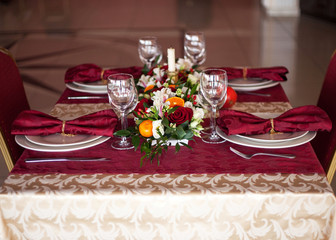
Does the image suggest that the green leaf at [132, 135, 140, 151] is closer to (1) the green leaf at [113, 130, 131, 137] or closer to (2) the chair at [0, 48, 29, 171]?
(1) the green leaf at [113, 130, 131, 137]

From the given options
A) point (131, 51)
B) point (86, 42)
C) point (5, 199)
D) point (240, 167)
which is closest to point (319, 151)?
point (240, 167)

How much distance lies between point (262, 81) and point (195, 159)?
828 millimetres

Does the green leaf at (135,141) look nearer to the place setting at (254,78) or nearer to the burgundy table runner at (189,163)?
the burgundy table runner at (189,163)

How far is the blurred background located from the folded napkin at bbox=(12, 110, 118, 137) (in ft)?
5.41

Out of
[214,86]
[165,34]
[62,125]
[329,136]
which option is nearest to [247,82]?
[329,136]

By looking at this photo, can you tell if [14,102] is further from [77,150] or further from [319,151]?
[319,151]

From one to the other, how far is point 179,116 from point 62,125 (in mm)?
Result: 404

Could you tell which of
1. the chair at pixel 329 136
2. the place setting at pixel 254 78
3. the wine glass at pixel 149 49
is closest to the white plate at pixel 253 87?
the place setting at pixel 254 78

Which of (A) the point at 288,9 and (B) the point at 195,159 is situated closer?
(B) the point at 195,159

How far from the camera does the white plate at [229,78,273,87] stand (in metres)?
1.98

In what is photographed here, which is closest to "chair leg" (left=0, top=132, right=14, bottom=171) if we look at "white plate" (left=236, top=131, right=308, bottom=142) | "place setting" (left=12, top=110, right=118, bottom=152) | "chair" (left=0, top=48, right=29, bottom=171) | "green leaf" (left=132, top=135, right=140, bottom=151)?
"chair" (left=0, top=48, right=29, bottom=171)

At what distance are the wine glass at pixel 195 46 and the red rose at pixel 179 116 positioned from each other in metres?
0.81

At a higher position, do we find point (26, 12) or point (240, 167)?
point (240, 167)

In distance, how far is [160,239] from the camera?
3.96 feet
